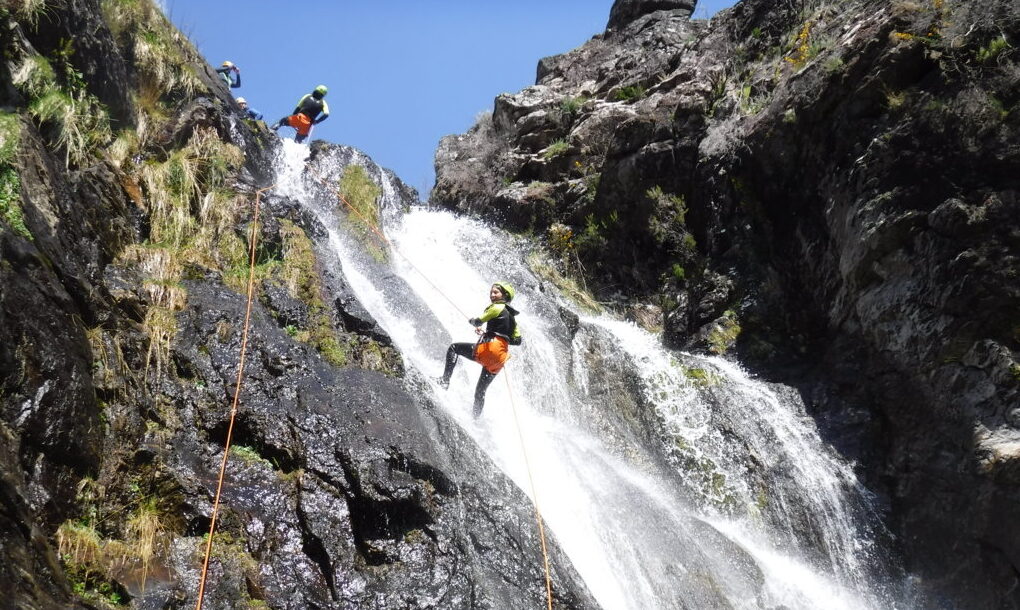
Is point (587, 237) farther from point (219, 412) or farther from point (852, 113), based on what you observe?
point (219, 412)

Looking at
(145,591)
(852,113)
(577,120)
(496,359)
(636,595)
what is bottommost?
(145,591)

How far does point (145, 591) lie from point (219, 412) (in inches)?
68.2

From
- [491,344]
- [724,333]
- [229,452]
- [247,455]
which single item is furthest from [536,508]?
[724,333]

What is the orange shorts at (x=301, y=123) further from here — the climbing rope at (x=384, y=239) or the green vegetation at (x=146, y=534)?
the green vegetation at (x=146, y=534)

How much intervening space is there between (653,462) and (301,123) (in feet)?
34.9

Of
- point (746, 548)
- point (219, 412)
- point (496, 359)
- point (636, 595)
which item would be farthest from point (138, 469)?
point (746, 548)

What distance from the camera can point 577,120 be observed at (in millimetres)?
15453

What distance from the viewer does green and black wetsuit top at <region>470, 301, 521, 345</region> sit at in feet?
25.6

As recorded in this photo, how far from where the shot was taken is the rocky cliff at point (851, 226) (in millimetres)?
7609

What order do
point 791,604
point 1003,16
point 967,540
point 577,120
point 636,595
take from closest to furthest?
point 636,595
point 791,604
point 967,540
point 1003,16
point 577,120

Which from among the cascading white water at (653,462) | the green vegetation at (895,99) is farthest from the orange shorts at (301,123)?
the green vegetation at (895,99)

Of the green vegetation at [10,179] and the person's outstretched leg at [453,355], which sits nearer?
the green vegetation at [10,179]

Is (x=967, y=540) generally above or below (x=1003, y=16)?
below

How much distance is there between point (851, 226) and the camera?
30.1 feet
